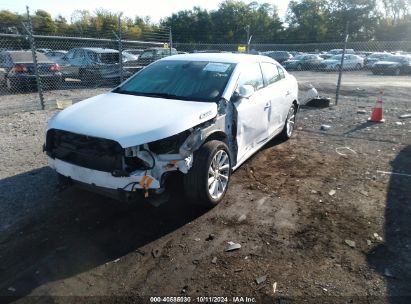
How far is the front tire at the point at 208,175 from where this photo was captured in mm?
3695

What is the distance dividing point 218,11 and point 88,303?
200 ft

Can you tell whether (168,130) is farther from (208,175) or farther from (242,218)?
(242,218)

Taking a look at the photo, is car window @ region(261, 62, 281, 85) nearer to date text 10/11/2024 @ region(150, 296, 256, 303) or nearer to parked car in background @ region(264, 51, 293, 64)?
date text 10/11/2024 @ region(150, 296, 256, 303)

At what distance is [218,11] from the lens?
5844cm

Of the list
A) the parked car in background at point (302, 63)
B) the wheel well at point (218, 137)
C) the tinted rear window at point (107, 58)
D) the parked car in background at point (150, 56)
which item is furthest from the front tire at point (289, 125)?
the parked car in background at point (302, 63)

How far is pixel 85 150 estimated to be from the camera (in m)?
3.52

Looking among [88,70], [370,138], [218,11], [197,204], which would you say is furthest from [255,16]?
[197,204]

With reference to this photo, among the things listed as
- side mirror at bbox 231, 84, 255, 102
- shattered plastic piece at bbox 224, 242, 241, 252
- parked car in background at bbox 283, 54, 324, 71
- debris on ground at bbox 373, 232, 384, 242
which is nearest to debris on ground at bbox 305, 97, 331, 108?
side mirror at bbox 231, 84, 255, 102

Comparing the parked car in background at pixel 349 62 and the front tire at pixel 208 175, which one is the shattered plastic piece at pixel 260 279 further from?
the parked car in background at pixel 349 62

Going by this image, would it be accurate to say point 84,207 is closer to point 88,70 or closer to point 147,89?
point 147,89

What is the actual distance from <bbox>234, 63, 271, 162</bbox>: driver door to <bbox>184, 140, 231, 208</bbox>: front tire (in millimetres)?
459

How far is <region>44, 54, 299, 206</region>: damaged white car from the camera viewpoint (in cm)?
338

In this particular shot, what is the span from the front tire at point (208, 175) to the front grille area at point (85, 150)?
791 mm

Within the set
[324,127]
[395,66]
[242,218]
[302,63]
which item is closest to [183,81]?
[242,218]
